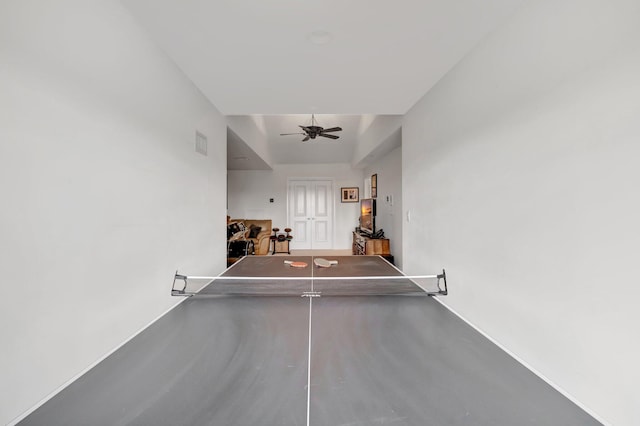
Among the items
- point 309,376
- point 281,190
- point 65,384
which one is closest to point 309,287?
point 309,376

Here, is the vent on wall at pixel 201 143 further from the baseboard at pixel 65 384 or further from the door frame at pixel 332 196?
the door frame at pixel 332 196

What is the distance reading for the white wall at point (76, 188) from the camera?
32.5 inches

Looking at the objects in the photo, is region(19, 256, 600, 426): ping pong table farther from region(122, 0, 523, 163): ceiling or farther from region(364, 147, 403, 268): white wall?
region(364, 147, 403, 268): white wall

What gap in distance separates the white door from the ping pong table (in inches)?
241

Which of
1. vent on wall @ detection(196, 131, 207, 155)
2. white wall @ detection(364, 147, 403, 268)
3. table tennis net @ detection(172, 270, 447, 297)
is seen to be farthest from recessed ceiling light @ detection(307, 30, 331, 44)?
white wall @ detection(364, 147, 403, 268)

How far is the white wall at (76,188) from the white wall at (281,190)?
232 inches

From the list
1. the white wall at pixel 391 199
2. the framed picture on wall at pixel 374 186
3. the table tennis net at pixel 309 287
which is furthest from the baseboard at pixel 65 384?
the framed picture on wall at pixel 374 186

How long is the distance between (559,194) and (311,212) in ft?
22.3

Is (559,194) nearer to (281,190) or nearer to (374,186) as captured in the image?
(374,186)

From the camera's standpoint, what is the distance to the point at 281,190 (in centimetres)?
769

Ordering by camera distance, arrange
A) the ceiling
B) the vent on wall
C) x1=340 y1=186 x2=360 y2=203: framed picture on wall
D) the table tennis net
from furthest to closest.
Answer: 1. x1=340 y1=186 x2=360 y2=203: framed picture on wall
2. the vent on wall
3. the table tennis net
4. the ceiling

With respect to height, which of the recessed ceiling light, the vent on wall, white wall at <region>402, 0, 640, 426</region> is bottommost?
white wall at <region>402, 0, 640, 426</region>

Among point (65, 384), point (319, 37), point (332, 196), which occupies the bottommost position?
point (65, 384)

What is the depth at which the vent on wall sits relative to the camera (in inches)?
89.1
